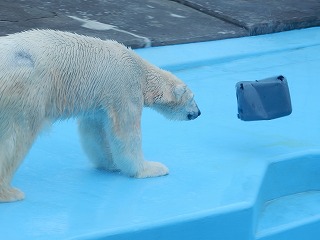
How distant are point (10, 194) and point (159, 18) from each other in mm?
3083

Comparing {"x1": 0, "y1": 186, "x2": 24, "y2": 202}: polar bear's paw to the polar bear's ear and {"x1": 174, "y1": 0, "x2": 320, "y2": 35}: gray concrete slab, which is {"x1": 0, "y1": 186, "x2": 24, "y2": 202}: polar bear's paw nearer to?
the polar bear's ear

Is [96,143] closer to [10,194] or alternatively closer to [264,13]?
[10,194]

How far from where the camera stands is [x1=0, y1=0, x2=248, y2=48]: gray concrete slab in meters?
5.13

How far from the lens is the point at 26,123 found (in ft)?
8.88

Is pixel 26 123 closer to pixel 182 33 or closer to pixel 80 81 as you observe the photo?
pixel 80 81

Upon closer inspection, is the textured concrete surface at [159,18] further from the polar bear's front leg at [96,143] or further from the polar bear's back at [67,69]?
the polar bear's back at [67,69]

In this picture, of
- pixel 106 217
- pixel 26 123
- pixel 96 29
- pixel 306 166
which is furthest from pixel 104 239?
pixel 96 29

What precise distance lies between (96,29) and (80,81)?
7.86 feet

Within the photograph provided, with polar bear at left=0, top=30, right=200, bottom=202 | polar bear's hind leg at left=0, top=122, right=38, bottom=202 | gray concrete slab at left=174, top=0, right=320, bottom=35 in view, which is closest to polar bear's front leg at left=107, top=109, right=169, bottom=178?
polar bear at left=0, top=30, right=200, bottom=202

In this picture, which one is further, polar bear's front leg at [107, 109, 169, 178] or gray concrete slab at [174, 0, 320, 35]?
gray concrete slab at [174, 0, 320, 35]

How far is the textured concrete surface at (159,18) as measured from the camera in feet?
17.0

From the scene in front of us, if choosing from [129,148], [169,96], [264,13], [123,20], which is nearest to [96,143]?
[129,148]

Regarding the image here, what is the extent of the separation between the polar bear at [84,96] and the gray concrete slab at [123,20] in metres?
1.79

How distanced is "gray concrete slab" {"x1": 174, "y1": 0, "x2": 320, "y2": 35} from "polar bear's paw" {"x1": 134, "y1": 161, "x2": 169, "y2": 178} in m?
2.63
